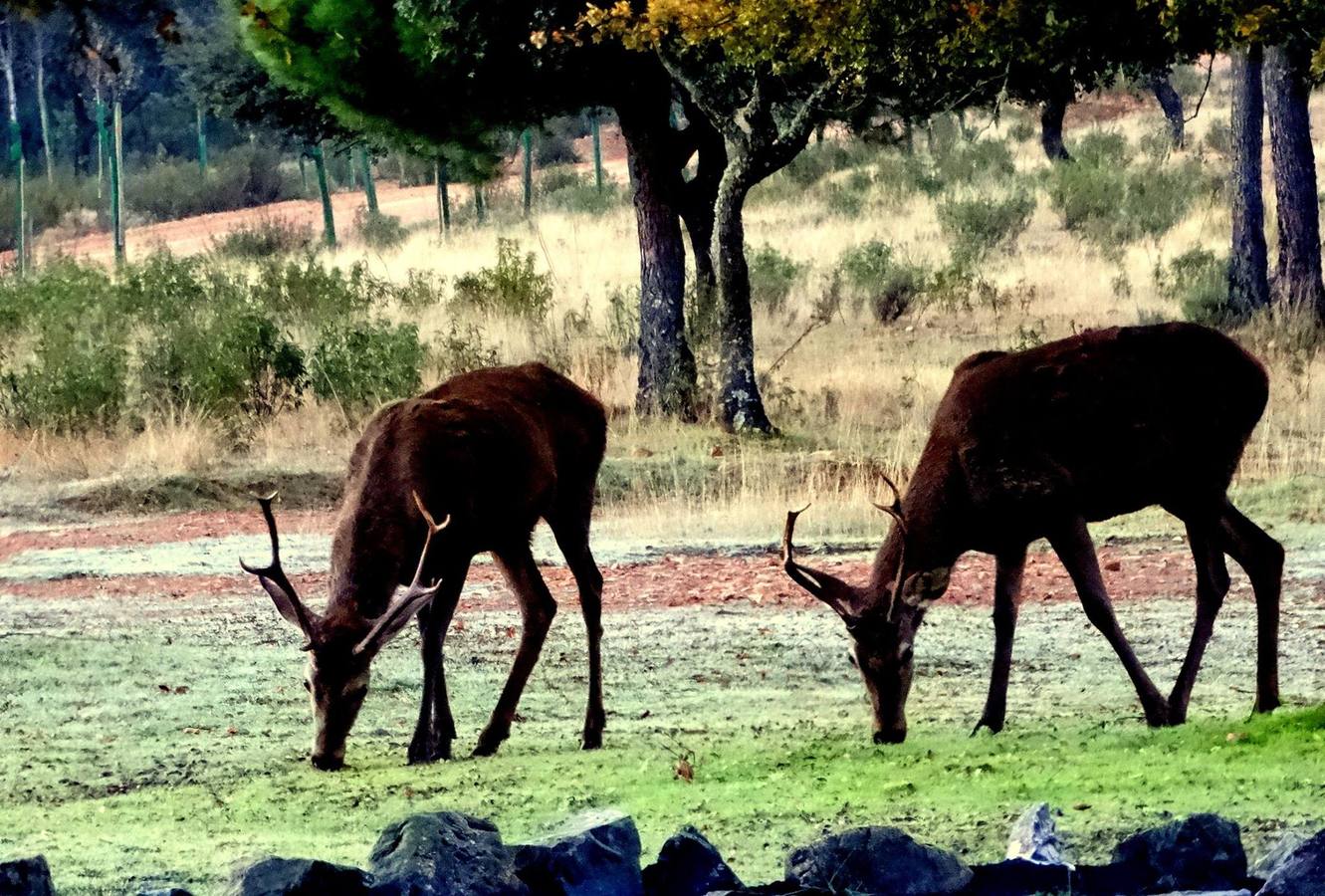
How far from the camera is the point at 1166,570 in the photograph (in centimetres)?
1752

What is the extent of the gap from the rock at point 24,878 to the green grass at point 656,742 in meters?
0.78

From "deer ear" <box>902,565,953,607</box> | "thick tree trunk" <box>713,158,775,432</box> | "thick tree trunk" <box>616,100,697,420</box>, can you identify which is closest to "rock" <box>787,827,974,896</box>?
"deer ear" <box>902,565,953,607</box>

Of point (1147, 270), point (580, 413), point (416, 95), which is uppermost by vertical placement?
point (416, 95)

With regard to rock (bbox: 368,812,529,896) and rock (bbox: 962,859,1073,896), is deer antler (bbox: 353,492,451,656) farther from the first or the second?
rock (bbox: 962,859,1073,896)

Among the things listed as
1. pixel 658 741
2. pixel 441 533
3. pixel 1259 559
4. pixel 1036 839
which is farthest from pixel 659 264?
pixel 1036 839

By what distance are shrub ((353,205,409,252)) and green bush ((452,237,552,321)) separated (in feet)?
81.0

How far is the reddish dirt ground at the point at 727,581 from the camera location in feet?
55.2

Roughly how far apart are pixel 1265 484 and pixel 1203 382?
33.2 feet

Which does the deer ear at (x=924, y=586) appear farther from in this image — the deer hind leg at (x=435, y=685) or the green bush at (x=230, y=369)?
the green bush at (x=230, y=369)

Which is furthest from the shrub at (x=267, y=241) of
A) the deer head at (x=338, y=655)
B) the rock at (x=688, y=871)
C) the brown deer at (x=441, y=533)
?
the rock at (x=688, y=871)

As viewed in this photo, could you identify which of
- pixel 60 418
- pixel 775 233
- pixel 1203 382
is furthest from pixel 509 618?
pixel 775 233

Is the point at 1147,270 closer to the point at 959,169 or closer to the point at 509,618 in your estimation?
the point at 959,169

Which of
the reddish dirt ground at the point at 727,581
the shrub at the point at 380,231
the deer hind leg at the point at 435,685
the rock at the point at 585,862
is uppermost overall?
the rock at the point at 585,862

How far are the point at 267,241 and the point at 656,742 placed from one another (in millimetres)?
50186
